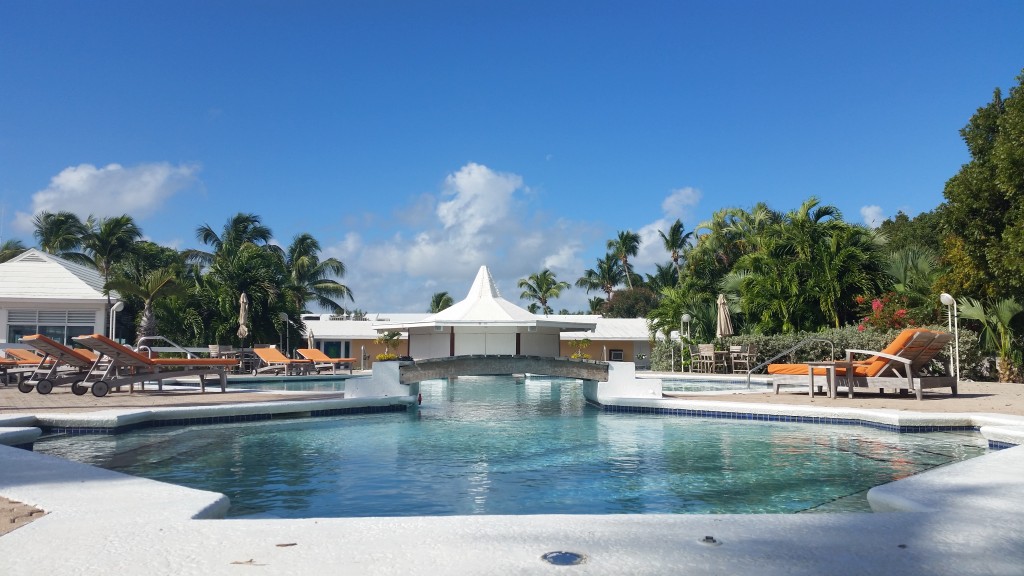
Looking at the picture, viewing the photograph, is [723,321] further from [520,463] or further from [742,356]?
[520,463]

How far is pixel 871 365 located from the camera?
11516mm

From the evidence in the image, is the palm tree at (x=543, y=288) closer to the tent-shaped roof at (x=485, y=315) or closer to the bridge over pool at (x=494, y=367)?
the tent-shaped roof at (x=485, y=315)

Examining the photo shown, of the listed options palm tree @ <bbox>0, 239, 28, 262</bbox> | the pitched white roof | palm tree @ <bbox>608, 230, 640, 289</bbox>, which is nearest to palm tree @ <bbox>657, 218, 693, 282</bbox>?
palm tree @ <bbox>608, 230, 640, 289</bbox>

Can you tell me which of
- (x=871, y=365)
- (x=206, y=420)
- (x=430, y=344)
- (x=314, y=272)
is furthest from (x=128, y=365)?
(x=314, y=272)

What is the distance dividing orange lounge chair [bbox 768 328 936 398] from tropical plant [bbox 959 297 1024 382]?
6.27 metres

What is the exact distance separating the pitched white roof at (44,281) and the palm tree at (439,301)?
25.8 metres

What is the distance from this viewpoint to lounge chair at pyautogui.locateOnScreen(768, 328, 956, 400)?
10.6 metres

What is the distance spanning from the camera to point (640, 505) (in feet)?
15.8

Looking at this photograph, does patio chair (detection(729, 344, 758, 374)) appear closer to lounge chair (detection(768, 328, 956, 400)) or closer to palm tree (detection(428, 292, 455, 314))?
lounge chair (detection(768, 328, 956, 400))

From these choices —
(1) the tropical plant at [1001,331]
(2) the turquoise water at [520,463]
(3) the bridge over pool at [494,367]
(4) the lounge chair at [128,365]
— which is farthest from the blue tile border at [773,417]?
(1) the tropical plant at [1001,331]

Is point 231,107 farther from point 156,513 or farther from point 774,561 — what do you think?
point 774,561

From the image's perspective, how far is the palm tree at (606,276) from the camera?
57.6m

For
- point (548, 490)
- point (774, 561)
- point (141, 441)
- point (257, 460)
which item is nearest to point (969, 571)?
point (774, 561)

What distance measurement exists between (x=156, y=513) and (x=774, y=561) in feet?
9.66
